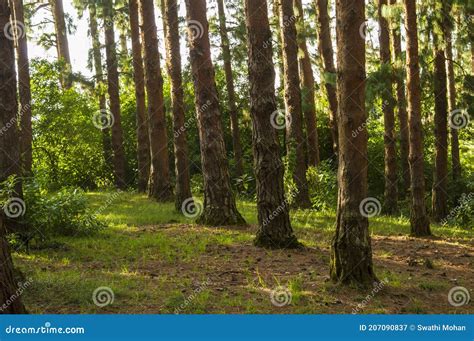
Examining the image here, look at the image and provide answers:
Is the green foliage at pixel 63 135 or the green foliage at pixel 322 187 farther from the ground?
the green foliage at pixel 63 135

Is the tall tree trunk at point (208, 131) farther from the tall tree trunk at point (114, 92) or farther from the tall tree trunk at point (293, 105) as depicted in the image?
the tall tree trunk at point (114, 92)

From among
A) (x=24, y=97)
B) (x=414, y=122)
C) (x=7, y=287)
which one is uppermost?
(x=24, y=97)

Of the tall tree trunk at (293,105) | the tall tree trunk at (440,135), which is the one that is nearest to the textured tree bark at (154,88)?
the tall tree trunk at (293,105)

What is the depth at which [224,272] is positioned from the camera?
8.89 meters

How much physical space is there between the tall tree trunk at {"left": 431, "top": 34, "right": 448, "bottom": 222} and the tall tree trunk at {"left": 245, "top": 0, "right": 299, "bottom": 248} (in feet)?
26.2

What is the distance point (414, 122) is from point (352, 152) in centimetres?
625

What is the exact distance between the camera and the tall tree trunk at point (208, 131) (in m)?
13.5

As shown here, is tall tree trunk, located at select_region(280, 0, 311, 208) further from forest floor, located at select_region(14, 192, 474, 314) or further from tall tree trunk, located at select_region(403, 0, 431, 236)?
tall tree trunk, located at select_region(403, 0, 431, 236)

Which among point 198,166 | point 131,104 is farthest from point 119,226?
point 131,104

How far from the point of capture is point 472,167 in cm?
2575

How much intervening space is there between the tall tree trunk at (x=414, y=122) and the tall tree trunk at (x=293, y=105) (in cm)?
458

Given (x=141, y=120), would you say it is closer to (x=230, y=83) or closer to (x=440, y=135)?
(x=230, y=83)

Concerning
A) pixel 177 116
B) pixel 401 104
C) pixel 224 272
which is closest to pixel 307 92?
pixel 401 104

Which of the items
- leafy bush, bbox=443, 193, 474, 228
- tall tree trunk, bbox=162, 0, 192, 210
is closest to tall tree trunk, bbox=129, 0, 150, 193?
tall tree trunk, bbox=162, 0, 192, 210
